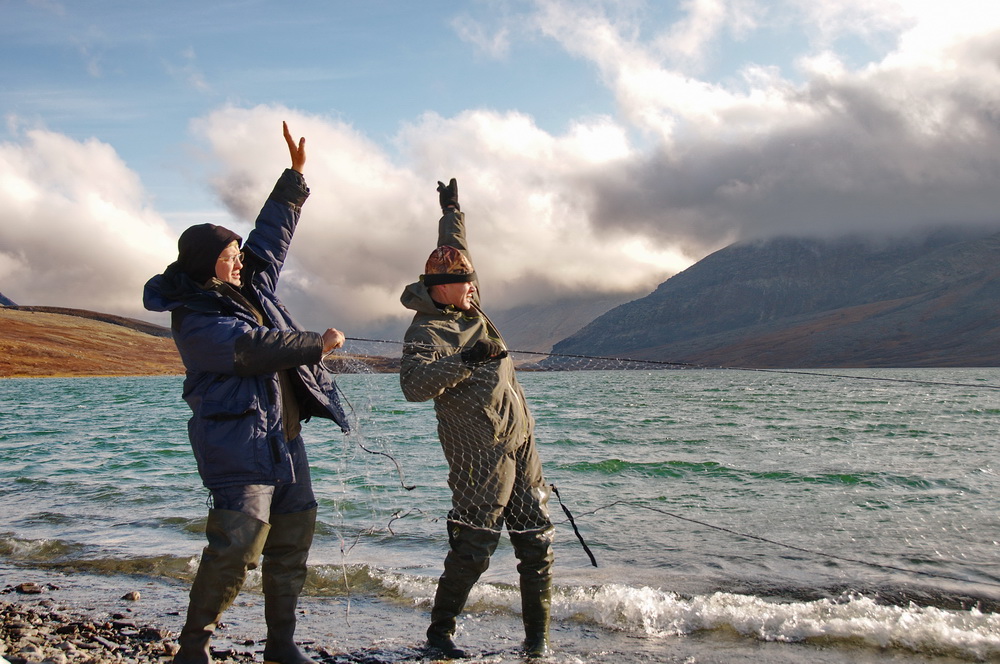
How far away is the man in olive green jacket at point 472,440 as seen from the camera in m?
4.54

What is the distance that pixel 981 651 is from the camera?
17.2 feet

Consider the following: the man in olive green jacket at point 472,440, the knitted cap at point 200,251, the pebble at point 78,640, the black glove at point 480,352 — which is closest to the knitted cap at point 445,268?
the man in olive green jacket at point 472,440

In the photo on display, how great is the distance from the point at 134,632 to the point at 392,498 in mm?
5531

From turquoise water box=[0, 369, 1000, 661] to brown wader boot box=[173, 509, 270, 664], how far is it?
1529 millimetres

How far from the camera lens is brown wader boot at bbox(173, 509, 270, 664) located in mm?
3818

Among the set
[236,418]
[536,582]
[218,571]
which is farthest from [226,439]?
[536,582]

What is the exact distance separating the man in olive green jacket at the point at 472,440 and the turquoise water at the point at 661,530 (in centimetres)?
77

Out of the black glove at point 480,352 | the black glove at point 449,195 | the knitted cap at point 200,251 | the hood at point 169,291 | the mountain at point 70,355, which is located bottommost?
the mountain at point 70,355

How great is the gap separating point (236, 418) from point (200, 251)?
34.9 inches

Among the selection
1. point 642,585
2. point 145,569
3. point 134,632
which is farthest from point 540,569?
point 145,569

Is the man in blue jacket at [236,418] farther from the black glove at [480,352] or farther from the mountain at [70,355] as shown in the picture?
the mountain at [70,355]

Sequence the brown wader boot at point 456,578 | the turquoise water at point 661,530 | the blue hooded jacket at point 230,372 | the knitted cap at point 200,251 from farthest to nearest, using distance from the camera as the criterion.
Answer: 1. the turquoise water at point 661,530
2. the brown wader boot at point 456,578
3. the knitted cap at point 200,251
4. the blue hooded jacket at point 230,372

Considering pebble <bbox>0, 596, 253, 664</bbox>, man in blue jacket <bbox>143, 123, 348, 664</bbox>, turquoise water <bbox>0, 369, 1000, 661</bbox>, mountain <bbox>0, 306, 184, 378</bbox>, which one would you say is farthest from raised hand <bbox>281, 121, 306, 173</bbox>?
mountain <bbox>0, 306, 184, 378</bbox>

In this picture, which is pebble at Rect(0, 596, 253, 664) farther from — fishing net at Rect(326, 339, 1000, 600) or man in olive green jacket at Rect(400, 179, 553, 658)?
fishing net at Rect(326, 339, 1000, 600)
